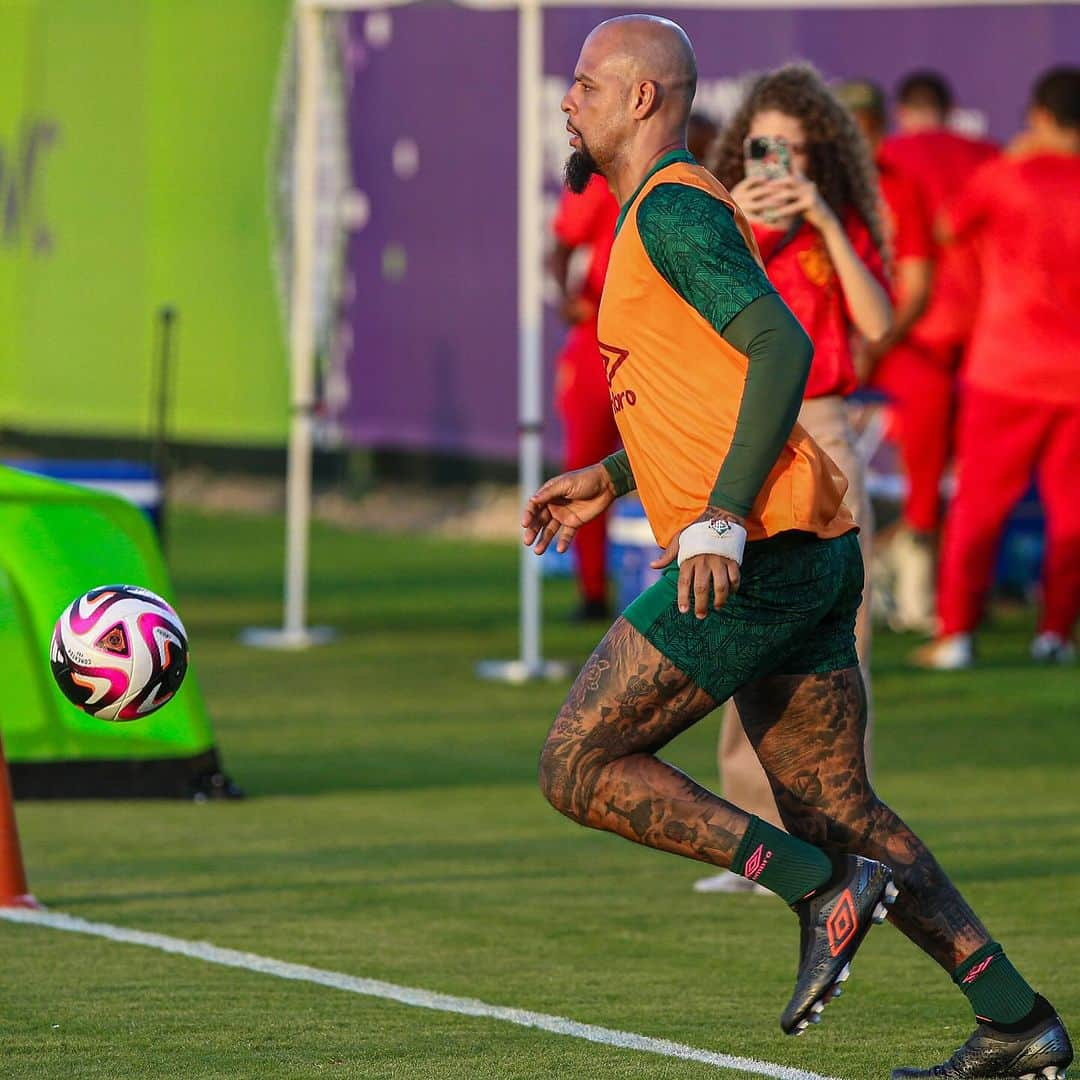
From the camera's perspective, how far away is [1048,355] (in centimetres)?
1305

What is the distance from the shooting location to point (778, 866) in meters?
5.08

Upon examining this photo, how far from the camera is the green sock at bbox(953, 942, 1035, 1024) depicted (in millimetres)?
5332

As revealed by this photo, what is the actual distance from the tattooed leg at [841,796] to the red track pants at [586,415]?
8894 millimetres

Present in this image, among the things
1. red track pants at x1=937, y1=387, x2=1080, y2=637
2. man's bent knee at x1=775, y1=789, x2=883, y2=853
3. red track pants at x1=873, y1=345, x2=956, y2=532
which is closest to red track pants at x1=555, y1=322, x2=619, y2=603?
red track pants at x1=873, y1=345, x2=956, y2=532

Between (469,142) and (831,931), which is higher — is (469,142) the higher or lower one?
the higher one

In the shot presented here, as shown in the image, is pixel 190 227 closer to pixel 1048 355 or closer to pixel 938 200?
pixel 938 200

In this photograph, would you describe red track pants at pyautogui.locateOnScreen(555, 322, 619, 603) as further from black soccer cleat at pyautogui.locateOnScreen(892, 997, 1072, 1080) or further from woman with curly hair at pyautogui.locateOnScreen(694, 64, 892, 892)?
black soccer cleat at pyautogui.locateOnScreen(892, 997, 1072, 1080)

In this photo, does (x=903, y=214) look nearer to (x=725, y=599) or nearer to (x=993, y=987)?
(x=993, y=987)

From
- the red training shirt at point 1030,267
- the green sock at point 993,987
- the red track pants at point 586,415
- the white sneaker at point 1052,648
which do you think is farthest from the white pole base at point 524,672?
the green sock at point 993,987

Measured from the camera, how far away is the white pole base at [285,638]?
1376 cm

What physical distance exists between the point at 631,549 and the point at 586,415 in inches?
47.5

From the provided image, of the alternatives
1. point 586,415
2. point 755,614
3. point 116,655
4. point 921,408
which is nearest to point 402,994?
point 116,655

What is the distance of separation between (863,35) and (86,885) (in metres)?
11.4

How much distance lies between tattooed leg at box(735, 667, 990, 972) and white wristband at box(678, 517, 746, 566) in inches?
19.6
